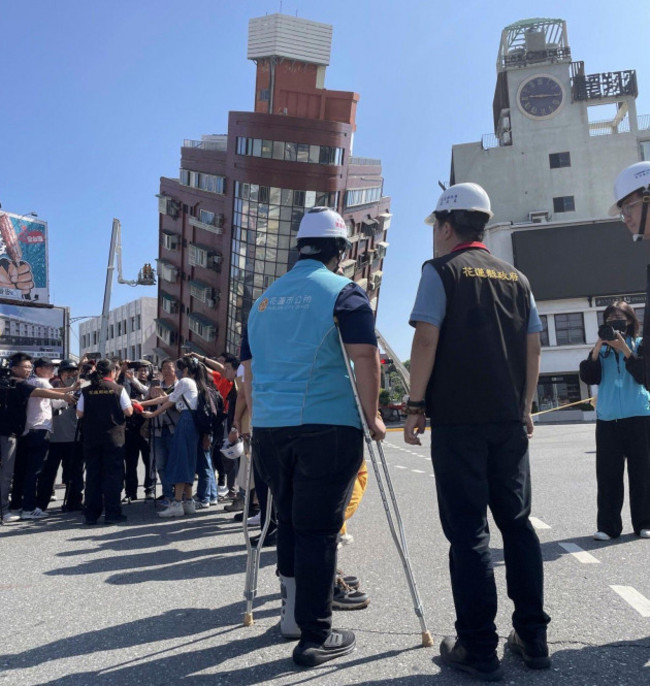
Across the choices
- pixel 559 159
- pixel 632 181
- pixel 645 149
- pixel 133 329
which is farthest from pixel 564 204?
pixel 632 181

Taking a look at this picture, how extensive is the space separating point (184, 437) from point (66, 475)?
7.04ft

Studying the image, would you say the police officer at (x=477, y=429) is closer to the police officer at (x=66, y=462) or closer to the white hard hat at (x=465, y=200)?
the white hard hat at (x=465, y=200)

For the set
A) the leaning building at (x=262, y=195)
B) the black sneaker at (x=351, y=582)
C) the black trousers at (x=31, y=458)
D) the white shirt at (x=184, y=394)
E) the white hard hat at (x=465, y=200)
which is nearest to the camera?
the white hard hat at (x=465, y=200)

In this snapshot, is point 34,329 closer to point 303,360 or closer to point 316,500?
point 303,360

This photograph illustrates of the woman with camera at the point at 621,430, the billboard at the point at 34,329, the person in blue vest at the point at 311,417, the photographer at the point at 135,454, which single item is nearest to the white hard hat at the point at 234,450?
the photographer at the point at 135,454

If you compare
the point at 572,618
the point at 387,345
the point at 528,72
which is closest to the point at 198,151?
Result: the point at 387,345

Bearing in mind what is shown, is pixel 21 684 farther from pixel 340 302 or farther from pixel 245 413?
pixel 245 413

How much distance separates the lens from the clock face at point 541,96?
209 feet

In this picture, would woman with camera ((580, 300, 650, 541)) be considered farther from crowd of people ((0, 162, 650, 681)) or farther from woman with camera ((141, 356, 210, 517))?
woman with camera ((141, 356, 210, 517))

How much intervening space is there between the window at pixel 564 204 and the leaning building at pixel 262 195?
15.6m

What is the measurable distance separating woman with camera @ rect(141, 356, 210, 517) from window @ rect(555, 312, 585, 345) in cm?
4988

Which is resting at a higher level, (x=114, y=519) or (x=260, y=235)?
(x=260, y=235)

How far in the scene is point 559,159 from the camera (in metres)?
64.1

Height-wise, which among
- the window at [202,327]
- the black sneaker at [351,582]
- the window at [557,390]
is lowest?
the black sneaker at [351,582]
